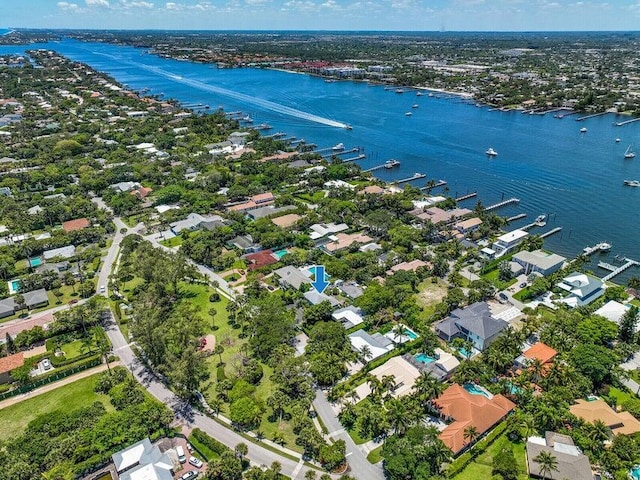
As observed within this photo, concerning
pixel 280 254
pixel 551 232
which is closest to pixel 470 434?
pixel 280 254

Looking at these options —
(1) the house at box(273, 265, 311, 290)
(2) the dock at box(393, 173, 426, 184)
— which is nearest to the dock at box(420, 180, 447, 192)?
(2) the dock at box(393, 173, 426, 184)

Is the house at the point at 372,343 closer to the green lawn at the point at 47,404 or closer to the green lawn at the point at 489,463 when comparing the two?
the green lawn at the point at 489,463

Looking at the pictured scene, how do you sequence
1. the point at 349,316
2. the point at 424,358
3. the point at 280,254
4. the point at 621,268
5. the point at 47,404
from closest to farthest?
the point at 47,404, the point at 424,358, the point at 349,316, the point at 621,268, the point at 280,254

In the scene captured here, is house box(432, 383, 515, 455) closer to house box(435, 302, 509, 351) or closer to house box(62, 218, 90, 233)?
house box(435, 302, 509, 351)

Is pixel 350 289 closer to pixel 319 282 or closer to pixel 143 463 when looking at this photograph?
pixel 319 282

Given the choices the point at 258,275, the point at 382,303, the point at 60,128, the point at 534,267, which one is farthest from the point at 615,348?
the point at 60,128

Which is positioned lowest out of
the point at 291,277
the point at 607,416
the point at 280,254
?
the point at 280,254

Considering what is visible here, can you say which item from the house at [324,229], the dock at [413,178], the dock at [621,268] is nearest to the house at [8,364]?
Answer: the house at [324,229]
